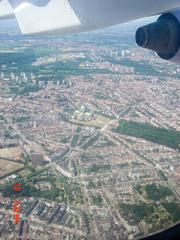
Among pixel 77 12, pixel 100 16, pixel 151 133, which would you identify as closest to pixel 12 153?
pixel 151 133

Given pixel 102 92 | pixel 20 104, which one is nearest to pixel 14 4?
pixel 20 104

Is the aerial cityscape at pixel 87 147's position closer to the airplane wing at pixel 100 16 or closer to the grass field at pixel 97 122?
the grass field at pixel 97 122

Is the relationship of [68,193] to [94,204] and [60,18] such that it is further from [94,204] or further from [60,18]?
[60,18]

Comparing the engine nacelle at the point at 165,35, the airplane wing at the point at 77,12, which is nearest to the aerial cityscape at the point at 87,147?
the airplane wing at the point at 77,12

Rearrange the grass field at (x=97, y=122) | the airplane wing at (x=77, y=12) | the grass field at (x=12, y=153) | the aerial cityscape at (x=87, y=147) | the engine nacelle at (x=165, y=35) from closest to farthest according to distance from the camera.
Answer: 1. the engine nacelle at (x=165, y=35)
2. the airplane wing at (x=77, y=12)
3. the aerial cityscape at (x=87, y=147)
4. the grass field at (x=12, y=153)
5. the grass field at (x=97, y=122)

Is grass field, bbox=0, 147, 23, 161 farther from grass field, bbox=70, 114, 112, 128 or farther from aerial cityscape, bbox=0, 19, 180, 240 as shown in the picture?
grass field, bbox=70, 114, 112, 128

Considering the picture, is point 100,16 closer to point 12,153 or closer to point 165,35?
point 165,35

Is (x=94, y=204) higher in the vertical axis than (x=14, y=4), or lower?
lower
